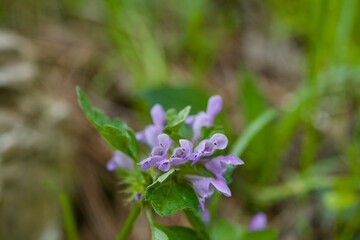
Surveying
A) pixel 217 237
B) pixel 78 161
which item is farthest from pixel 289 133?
pixel 78 161

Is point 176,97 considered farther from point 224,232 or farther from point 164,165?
point 164,165

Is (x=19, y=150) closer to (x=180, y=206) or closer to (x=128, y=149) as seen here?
(x=128, y=149)

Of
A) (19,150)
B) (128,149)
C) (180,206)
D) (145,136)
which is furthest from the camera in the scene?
(19,150)

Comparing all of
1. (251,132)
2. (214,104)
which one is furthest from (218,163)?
(251,132)

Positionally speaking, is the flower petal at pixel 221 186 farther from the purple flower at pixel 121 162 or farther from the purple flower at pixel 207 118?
the purple flower at pixel 121 162

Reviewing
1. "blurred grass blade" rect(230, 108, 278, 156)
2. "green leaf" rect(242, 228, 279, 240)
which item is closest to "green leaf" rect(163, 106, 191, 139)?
"green leaf" rect(242, 228, 279, 240)

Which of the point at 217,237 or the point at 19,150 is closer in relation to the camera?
the point at 217,237

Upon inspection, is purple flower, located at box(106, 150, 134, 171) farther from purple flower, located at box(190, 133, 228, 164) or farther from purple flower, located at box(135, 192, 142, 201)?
purple flower, located at box(190, 133, 228, 164)
